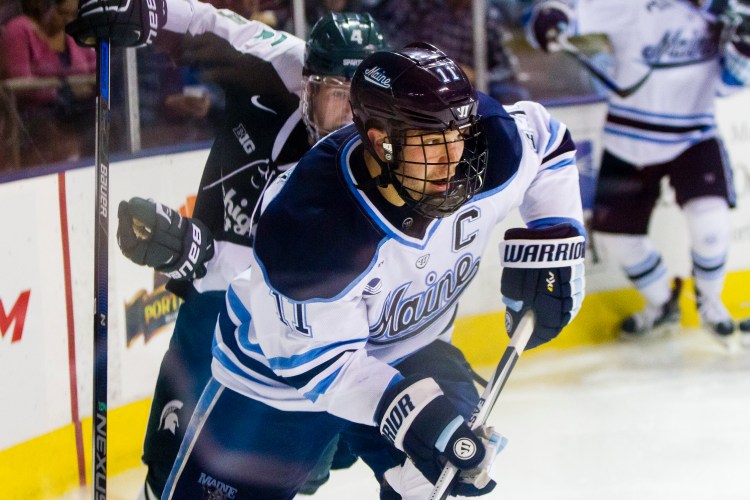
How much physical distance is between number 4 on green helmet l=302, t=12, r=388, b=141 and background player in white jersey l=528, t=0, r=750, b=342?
1.90m

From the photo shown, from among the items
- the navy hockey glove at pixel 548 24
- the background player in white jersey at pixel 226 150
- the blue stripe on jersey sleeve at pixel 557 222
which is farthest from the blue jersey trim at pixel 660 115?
the blue stripe on jersey sleeve at pixel 557 222

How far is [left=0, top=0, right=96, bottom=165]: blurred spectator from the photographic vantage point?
2516mm

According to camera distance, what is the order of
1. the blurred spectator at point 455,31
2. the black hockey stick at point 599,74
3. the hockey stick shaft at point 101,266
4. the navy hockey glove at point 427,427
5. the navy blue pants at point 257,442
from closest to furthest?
the navy hockey glove at point 427,427 → the navy blue pants at point 257,442 → the hockey stick shaft at point 101,266 → the blurred spectator at point 455,31 → the black hockey stick at point 599,74

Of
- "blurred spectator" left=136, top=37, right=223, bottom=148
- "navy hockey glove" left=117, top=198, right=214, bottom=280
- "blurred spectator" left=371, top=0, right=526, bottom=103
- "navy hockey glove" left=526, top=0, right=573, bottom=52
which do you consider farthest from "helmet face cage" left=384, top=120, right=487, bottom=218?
"navy hockey glove" left=526, top=0, right=573, bottom=52

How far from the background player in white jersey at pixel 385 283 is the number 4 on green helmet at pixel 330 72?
0.24 meters

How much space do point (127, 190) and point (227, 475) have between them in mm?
857

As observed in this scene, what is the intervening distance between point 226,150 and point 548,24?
6.25ft

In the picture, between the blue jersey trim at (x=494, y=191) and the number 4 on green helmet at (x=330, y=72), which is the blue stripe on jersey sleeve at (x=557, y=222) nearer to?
the blue jersey trim at (x=494, y=191)

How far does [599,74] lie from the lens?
4.02 meters

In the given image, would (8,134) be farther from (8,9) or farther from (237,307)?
(237,307)

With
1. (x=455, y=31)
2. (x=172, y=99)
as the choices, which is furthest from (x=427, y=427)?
(x=455, y=31)

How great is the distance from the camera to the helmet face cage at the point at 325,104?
2102 mm

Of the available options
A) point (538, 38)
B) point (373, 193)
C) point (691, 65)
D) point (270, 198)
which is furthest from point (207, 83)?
point (691, 65)

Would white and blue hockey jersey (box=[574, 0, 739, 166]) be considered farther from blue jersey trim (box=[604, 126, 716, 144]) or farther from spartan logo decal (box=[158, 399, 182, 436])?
spartan logo decal (box=[158, 399, 182, 436])
